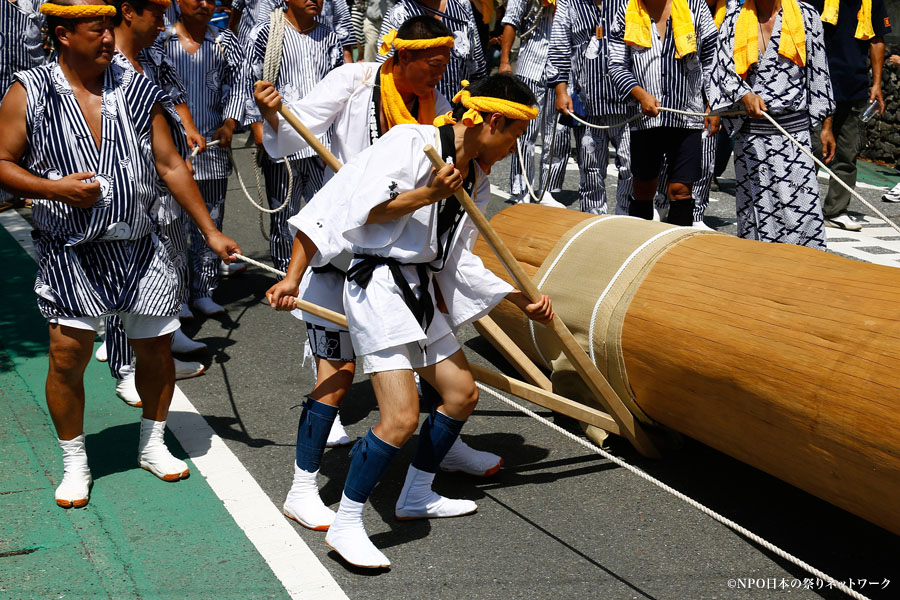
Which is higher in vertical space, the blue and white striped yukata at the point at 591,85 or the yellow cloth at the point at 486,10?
the yellow cloth at the point at 486,10

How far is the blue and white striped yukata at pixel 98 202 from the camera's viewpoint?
3568 millimetres

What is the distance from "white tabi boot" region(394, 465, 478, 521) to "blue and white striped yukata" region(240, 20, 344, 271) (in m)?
2.09

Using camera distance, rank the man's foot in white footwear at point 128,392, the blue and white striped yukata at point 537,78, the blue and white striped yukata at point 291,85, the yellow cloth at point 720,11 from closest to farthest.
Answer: the man's foot in white footwear at point 128,392 → the blue and white striped yukata at point 291,85 → the yellow cloth at point 720,11 → the blue and white striped yukata at point 537,78

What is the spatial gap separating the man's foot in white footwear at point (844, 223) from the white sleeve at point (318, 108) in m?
5.08

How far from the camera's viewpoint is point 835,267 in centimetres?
349

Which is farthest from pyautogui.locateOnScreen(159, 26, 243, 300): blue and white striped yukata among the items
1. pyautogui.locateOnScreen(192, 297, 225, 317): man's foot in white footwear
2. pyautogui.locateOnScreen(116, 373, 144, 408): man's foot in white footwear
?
pyautogui.locateOnScreen(116, 373, 144, 408): man's foot in white footwear

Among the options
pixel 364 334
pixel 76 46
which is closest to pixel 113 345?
pixel 76 46

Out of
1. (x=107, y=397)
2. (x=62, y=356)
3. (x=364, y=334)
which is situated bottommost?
(x=107, y=397)

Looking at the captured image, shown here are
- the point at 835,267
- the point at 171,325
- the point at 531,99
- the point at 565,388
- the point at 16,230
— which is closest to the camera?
the point at 531,99

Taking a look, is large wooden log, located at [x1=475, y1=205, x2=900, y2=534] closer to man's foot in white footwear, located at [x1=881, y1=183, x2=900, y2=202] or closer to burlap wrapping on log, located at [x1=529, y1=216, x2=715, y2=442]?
burlap wrapping on log, located at [x1=529, y1=216, x2=715, y2=442]

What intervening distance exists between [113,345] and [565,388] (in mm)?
2135

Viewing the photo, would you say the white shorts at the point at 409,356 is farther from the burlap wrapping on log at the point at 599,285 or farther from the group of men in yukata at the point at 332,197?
the burlap wrapping on log at the point at 599,285

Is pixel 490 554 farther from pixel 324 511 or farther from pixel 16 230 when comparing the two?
pixel 16 230

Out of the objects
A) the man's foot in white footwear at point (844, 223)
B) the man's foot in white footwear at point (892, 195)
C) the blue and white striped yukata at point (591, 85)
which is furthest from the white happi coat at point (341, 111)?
the man's foot in white footwear at point (892, 195)
